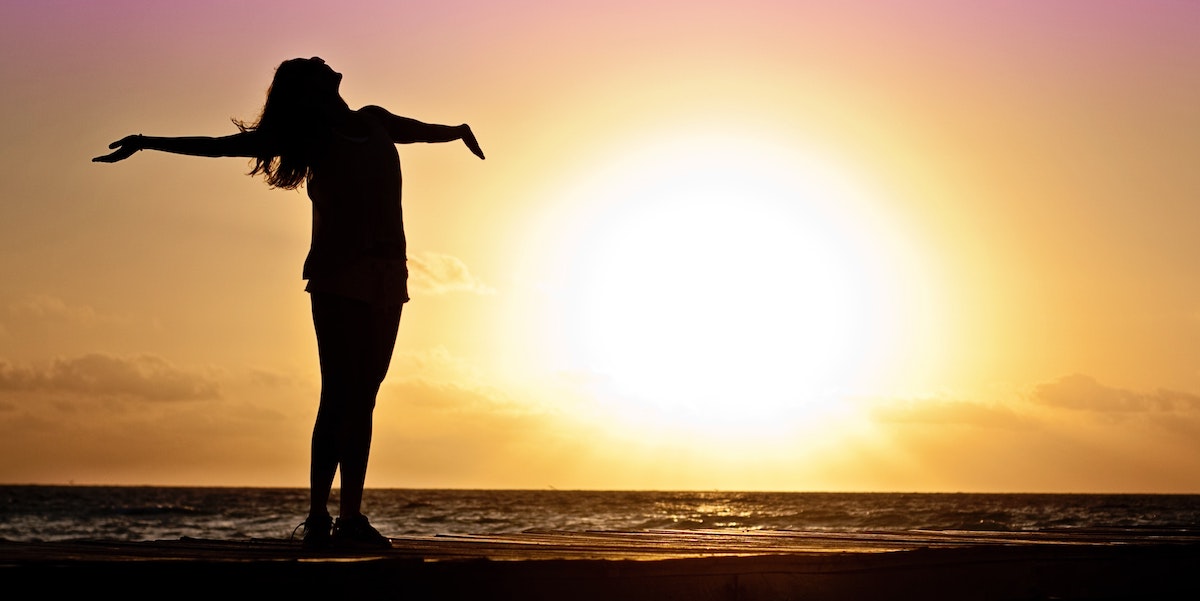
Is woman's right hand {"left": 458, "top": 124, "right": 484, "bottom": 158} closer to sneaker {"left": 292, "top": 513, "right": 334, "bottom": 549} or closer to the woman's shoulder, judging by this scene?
the woman's shoulder

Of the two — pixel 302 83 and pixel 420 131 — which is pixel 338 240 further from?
pixel 420 131

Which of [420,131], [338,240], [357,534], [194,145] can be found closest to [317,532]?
[357,534]

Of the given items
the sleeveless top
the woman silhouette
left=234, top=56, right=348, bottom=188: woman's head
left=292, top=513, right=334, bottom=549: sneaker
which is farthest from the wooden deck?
left=234, top=56, right=348, bottom=188: woman's head

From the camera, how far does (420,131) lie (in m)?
5.29

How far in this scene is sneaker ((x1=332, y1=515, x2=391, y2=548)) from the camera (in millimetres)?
4555

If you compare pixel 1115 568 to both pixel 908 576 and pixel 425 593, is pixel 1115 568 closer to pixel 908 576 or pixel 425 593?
pixel 908 576

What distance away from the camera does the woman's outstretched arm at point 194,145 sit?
15.1ft

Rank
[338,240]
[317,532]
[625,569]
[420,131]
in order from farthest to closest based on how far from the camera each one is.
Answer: [420,131] → [338,240] → [317,532] → [625,569]

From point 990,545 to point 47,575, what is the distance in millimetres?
3811

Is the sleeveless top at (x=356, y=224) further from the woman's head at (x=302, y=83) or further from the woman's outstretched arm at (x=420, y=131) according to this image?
the woman's outstretched arm at (x=420, y=131)

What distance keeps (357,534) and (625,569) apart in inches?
54.7

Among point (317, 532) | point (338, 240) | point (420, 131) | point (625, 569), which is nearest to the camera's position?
point (625, 569)

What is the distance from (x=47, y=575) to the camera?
2928 mm

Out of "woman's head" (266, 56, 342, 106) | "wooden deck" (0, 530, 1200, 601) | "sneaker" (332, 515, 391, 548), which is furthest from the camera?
"woman's head" (266, 56, 342, 106)
